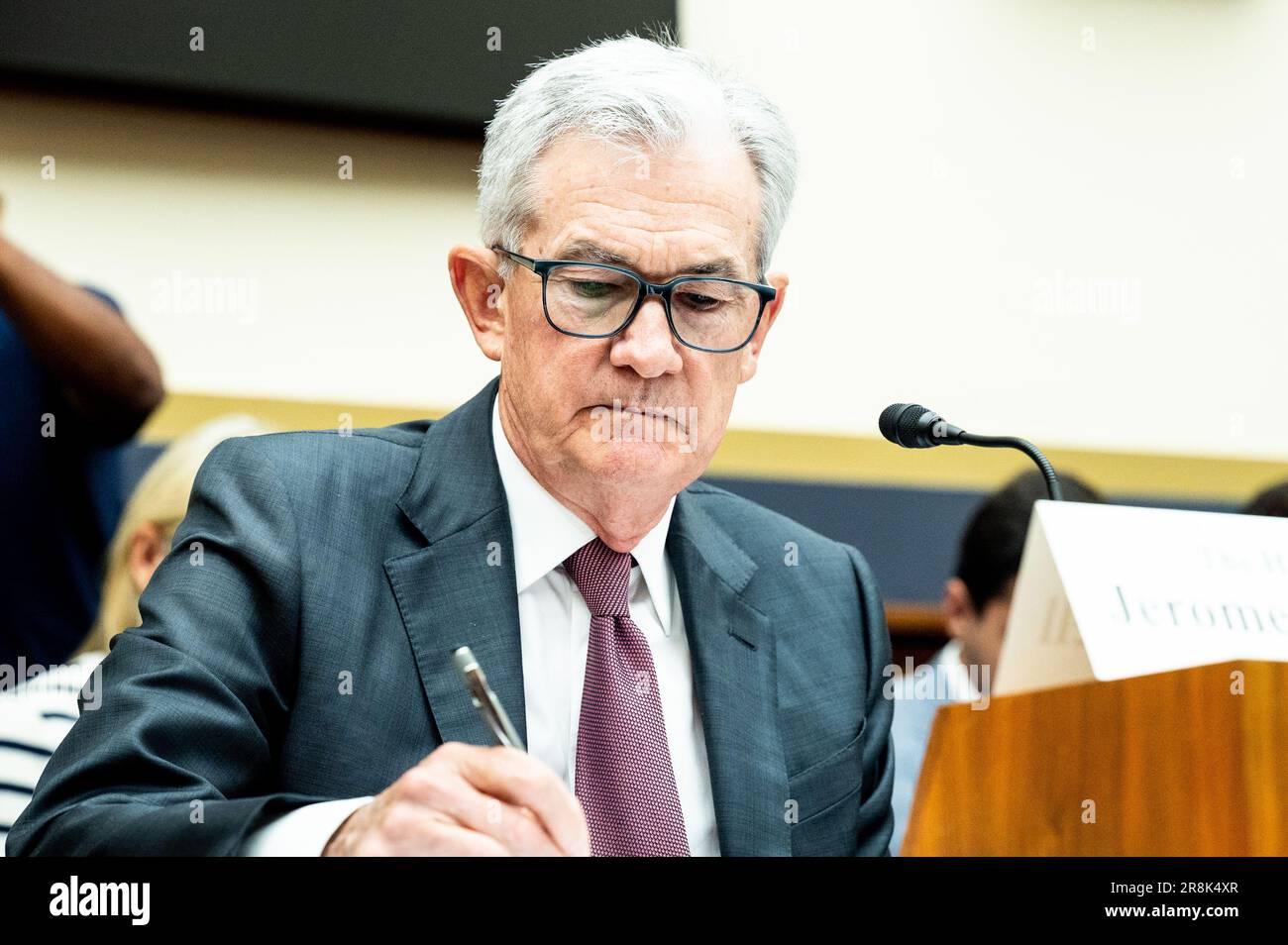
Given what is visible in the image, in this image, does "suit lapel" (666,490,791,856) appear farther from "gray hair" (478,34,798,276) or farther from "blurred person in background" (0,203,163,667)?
"blurred person in background" (0,203,163,667)

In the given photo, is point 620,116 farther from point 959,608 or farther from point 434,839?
point 959,608

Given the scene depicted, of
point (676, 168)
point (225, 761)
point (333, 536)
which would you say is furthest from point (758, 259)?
point (225, 761)

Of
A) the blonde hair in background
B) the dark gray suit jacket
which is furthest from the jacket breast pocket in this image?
the blonde hair in background

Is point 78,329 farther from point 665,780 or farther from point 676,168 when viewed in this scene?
point 665,780

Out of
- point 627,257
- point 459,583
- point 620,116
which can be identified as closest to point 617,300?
point 627,257

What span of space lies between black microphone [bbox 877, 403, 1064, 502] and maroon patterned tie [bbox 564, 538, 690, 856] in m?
0.33

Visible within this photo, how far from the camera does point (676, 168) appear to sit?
1.38 metres

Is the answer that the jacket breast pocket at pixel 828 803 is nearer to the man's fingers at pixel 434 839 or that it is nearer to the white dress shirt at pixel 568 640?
the white dress shirt at pixel 568 640

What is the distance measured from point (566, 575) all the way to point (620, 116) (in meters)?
0.45

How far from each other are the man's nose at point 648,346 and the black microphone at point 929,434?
0.82 feet

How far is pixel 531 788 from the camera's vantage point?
34.8 inches

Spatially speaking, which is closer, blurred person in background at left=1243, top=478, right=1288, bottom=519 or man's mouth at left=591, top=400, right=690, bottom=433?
man's mouth at left=591, top=400, right=690, bottom=433

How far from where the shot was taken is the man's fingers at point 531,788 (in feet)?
2.90

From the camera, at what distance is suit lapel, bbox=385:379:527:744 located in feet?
4.09
